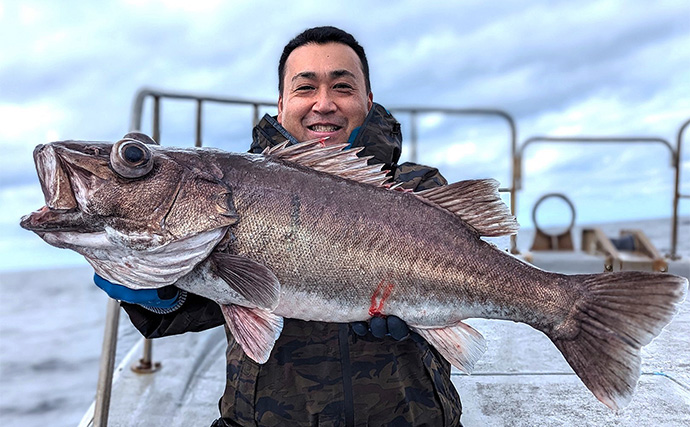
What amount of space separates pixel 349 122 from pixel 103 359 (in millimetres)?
1884

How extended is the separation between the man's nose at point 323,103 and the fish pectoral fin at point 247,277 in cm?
104

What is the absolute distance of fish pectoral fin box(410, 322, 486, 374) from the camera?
185cm

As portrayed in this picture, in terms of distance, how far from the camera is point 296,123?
8.23 feet

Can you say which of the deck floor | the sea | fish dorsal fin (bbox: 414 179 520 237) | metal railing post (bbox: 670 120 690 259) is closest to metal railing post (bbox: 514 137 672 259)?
metal railing post (bbox: 670 120 690 259)

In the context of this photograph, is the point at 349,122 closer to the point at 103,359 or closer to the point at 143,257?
the point at 143,257

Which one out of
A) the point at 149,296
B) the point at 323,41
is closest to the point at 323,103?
the point at 323,41

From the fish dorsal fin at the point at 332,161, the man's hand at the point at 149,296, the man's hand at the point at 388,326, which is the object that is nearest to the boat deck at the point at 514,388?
the man's hand at the point at 388,326

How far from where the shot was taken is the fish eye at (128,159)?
5.20 feet

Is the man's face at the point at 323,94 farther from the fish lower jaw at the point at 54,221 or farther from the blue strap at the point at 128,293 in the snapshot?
the fish lower jaw at the point at 54,221

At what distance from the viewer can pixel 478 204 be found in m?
1.89

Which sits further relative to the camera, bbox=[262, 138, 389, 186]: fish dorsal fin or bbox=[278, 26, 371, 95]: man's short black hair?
bbox=[278, 26, 371, 95]: man's short black hair

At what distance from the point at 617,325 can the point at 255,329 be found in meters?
1.30

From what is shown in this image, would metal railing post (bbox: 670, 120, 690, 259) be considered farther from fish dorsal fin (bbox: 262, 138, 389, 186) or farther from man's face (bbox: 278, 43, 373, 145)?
fish dorsal fin (bbox: 262, 138, 389, 186)

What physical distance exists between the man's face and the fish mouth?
119 centimetres
